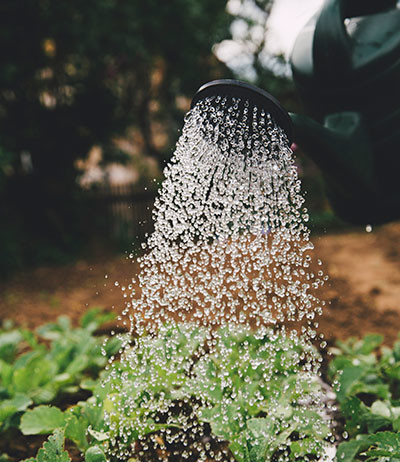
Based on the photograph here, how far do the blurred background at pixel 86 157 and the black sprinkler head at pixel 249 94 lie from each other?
2839 millimetres

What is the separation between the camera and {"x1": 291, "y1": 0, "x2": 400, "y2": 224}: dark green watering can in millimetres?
1573

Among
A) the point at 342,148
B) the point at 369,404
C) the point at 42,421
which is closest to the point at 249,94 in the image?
the point at 342,148

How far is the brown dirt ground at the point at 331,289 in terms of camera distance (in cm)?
371

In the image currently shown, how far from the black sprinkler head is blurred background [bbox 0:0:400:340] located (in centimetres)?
284

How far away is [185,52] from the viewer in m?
→ 8.84

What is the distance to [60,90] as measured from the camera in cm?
726

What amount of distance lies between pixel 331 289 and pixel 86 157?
185 inches

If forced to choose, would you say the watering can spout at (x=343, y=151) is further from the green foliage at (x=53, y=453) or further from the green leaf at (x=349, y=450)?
the green foliage at (x=53, y=453)

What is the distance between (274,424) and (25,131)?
631 centimetres

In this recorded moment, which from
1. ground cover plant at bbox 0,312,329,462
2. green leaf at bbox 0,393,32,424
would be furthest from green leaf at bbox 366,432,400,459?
green leaf at bbox 0,393,32,424

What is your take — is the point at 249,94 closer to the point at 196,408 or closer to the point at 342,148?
the point at 342,148

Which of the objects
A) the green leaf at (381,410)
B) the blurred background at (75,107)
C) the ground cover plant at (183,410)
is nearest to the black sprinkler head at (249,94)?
the ground cover plant at (183,410)

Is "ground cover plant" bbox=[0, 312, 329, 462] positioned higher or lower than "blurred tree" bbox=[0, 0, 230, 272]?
lower

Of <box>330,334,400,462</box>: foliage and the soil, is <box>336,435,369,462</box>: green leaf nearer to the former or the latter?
<box>330,334,400,462</box>: foliage
